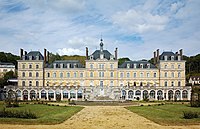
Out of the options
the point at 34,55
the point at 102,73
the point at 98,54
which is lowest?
the point at 102,73

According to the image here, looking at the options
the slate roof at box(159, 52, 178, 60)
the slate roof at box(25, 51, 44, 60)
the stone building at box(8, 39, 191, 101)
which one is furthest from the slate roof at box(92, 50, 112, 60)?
the slate roof at box(25, 51, 44, 60)

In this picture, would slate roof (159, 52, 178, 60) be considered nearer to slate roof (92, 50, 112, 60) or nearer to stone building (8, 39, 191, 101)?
stone building (8, 39, 191, 101)

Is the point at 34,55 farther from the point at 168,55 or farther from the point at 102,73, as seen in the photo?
the point at 168,55

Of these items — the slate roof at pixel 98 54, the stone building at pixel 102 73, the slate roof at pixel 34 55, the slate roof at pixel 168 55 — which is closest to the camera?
the stone building at pixel 102 73

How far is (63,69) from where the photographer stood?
168ft

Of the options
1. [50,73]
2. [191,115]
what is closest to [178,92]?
[50,73]

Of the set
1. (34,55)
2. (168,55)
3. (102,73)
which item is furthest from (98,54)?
(168,55)

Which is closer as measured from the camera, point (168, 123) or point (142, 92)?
point (168, 123)

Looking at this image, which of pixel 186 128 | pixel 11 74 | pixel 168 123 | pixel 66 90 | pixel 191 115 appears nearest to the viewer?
pixel 186 128

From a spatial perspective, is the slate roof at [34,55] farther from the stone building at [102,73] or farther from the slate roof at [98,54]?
the slate roof at [98,54]

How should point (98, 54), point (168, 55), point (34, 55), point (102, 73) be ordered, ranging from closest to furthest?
point (102, 73), point (34, 55), point (168, 55), point (98, 54)

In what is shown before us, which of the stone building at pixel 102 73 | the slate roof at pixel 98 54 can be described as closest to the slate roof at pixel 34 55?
the stone building at pixel 102 73

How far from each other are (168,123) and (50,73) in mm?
38781

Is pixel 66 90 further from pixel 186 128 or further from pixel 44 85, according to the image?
pixel 186 128
